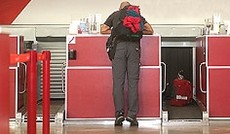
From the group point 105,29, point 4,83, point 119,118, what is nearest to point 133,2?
point 105,29

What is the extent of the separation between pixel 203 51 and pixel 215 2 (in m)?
2.11

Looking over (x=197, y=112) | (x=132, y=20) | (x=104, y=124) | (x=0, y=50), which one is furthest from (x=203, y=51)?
(x=0, y=50)

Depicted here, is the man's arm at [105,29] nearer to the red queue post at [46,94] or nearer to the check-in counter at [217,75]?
the check-in counter at [217,75]

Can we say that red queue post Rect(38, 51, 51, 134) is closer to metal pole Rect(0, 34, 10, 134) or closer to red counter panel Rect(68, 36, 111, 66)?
metal pole Rect(0, 34, 10, 134)

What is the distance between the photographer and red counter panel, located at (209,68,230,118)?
5.80 meters

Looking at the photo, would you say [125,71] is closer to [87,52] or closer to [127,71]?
[127,71]

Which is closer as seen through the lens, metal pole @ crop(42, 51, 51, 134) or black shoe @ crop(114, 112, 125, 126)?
metal pole @ crop(42, 51, 51, 134)

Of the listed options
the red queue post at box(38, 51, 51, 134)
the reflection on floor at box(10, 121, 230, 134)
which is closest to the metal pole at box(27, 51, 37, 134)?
the red queue post at box(38, 51, 51, 134)

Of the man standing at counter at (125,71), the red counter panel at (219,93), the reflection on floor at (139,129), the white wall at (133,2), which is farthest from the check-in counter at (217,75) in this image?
the white wall at (133,2)

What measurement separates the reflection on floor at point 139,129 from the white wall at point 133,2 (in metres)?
2.83

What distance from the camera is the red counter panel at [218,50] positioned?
5797mm

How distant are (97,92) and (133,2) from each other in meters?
2.82

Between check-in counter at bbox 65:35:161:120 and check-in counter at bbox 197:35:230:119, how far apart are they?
2.26 ft

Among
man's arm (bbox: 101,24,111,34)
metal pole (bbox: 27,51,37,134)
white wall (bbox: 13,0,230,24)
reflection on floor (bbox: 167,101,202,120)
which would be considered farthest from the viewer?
white wall (bbox: 13,0,230,24)
